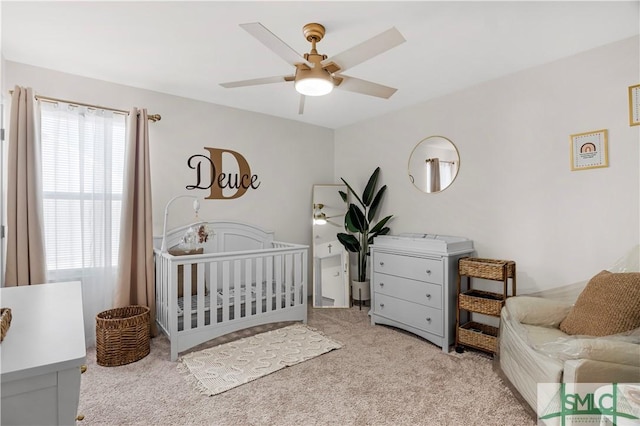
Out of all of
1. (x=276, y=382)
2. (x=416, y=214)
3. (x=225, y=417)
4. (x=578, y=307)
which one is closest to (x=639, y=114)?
(x=578, y=307)

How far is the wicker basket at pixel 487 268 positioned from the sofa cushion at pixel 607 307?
53cm

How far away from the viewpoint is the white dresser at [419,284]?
2.76 metres

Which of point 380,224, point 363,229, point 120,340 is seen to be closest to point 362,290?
point 363,229

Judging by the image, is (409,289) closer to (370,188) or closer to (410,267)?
(410,267)

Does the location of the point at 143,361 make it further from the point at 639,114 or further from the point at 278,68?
the point at 639,114

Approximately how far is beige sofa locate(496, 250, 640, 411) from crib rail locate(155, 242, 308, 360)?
6.12ft

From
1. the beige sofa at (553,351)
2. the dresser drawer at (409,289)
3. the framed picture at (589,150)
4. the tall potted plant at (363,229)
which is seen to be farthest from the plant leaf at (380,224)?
the framed picture at (589,150)

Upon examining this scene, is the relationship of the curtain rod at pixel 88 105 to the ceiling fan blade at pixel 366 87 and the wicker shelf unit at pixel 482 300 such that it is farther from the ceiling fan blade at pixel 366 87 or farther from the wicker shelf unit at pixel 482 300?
the wicker shelf unit at pixel 482 300

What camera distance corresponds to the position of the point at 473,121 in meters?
3.02

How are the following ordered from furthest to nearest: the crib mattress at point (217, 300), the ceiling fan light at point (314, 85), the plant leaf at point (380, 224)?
1. the plant leaf at point (380, 224)
2. the crib mattress at point (217, 300)
3. the ceiling fan light at point (314, 85)

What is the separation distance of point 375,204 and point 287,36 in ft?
7.24

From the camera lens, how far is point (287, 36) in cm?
212

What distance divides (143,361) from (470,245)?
9.57 ft

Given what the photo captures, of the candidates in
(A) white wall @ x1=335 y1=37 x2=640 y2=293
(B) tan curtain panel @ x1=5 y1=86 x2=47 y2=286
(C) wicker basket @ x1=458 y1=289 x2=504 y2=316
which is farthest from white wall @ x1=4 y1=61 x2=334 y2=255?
(C) wicker basket @ x1=458 y1=289 x2=504 y2=316
